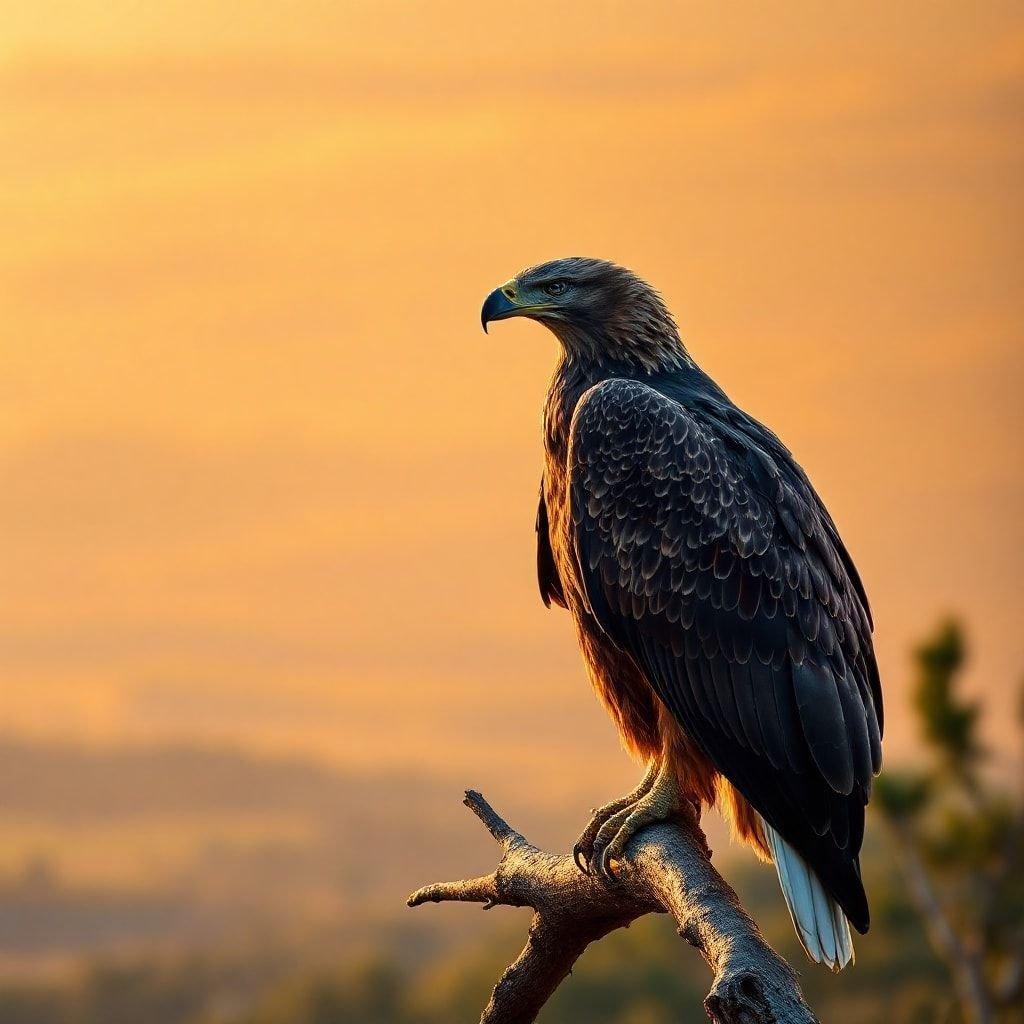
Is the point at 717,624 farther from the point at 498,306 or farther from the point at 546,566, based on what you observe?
the point at 498,306

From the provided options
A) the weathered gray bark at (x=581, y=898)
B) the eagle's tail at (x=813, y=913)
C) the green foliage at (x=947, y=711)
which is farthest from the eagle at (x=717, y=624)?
the green foliage at (x=947, y=711)

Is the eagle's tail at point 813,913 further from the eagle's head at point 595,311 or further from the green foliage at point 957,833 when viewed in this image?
the green foliage at point 957,833

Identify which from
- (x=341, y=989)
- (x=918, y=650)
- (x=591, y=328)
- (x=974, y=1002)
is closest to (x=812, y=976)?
(x=341, y=989)

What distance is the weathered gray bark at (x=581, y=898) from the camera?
699 centimetres

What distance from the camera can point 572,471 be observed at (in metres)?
8.56

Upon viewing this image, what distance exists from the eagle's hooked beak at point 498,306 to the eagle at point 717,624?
0.01m

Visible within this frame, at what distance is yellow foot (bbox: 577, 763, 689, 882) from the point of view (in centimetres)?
788

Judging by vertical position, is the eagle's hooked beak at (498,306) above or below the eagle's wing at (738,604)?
above

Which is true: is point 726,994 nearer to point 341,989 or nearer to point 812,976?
point 812,976

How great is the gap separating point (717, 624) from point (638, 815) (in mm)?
906

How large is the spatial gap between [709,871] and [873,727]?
43.3 inches

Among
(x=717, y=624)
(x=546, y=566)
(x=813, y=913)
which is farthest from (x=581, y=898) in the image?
(x=546, y=566)

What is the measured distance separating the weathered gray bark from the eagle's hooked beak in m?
2.29

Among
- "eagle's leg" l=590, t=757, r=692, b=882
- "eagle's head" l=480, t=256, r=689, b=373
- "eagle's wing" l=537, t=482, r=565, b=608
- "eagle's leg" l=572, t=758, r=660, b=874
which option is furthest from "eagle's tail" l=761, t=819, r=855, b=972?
"eagle's head" l=480, t=256, r=689, b=373
